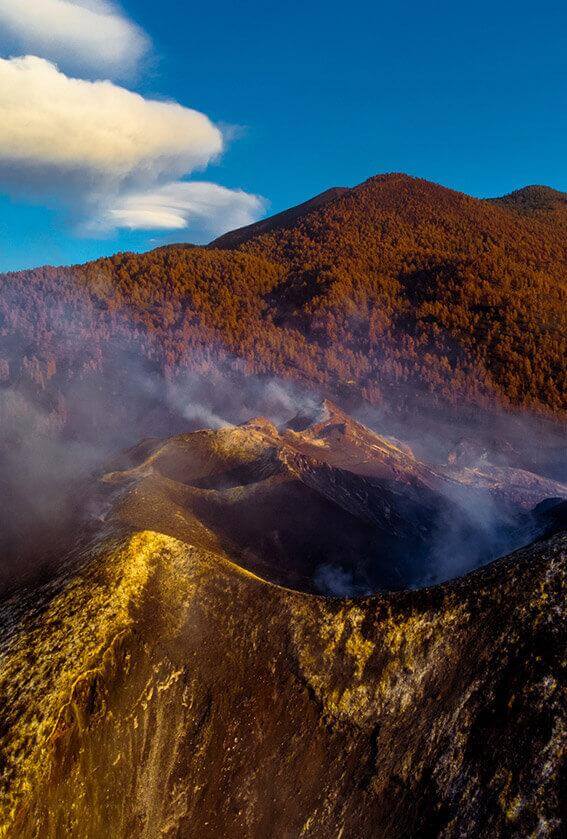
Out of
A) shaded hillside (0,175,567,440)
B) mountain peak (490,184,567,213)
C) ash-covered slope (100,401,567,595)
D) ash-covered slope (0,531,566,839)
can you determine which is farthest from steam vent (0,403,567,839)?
mountain peak (490,184,567,213)

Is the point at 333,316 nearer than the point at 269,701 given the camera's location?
No

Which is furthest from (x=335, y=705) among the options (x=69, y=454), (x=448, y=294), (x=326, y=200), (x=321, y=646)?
(x=326, y=200)

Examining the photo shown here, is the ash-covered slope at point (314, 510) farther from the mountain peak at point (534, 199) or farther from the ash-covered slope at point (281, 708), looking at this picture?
the mountain peak at point (534, 199)

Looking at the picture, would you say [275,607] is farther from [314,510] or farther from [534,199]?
[534,199]

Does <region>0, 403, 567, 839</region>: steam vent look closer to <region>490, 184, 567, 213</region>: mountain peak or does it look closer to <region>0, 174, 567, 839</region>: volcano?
<region>0, 174, 567, 839</region>: volcano

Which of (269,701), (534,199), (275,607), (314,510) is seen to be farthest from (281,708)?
(534,199)
